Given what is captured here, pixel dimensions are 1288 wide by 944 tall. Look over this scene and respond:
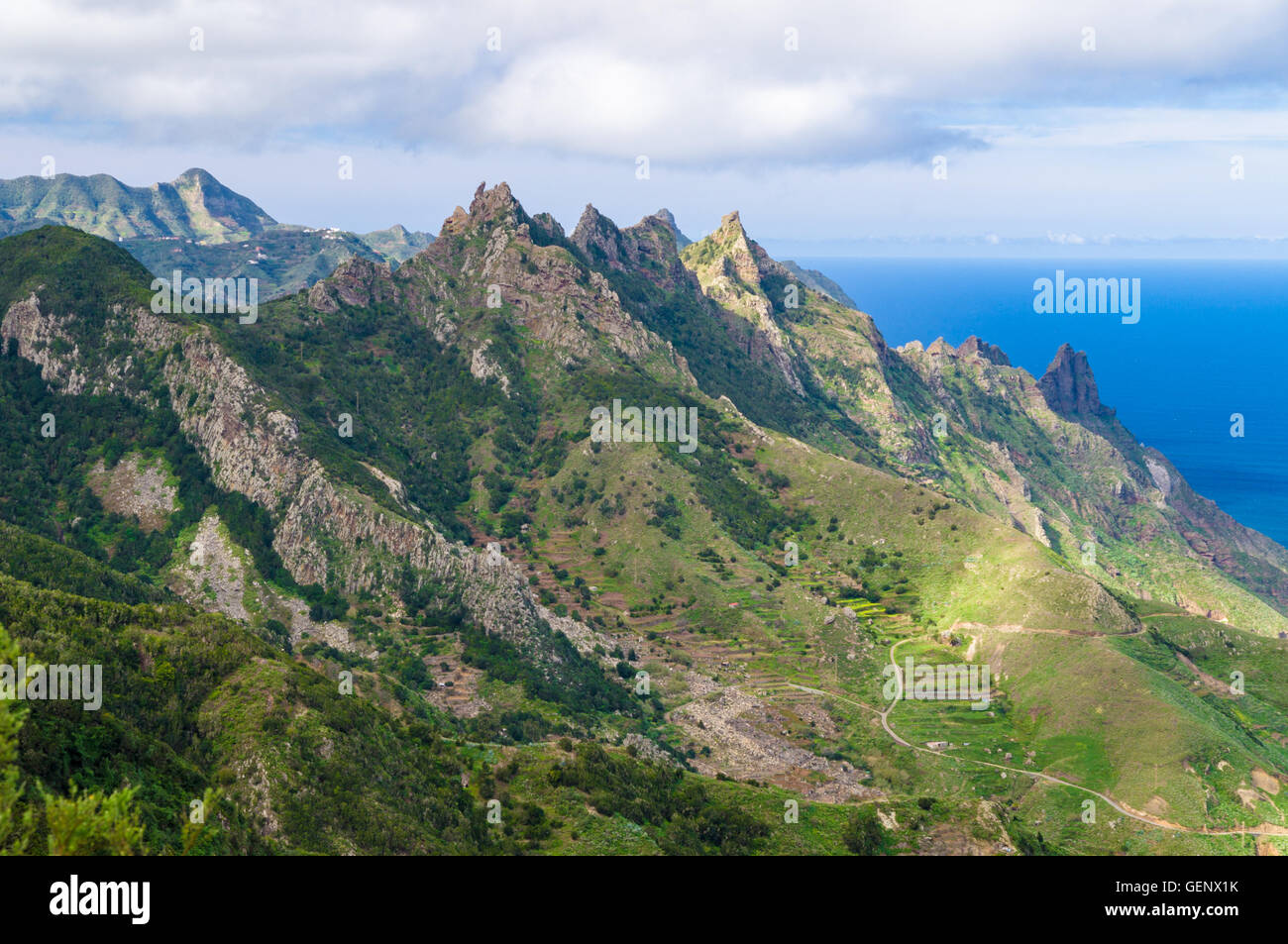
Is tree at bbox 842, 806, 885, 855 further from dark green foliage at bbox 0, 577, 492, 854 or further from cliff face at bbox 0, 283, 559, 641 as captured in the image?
cliff face at bbox 0, 283, 559, 641

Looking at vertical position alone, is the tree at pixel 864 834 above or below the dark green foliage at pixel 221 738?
below

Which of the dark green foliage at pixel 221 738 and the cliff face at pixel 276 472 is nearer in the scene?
the dark green foliage at pixel 221 738

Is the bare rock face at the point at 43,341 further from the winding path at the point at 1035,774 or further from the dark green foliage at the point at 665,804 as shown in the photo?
the winding path at the point at 1035,774

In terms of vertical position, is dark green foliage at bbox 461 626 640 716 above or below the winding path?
Result: above

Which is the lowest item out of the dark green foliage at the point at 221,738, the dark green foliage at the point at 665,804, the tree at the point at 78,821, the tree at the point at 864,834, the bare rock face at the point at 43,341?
the tree at the point at 864,834

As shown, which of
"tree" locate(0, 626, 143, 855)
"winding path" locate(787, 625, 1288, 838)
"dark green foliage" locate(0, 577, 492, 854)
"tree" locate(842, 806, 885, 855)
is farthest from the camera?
"winding path" locate(787, 625, 1288, 838)

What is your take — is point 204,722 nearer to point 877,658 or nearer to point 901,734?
point 901,734

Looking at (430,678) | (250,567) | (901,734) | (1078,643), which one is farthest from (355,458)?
(1078,643)

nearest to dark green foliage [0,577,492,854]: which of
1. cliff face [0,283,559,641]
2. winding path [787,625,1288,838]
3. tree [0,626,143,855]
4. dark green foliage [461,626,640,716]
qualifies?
tree [0,626,143,855]

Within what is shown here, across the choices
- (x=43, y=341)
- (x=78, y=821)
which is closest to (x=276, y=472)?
(x=43, y=341)

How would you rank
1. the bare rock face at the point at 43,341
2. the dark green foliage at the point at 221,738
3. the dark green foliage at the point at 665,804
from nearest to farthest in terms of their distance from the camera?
the dark green foliage at the point at 221,738, the dark green foliage at the point at 665,804, the bare rock face at the point at 43,341

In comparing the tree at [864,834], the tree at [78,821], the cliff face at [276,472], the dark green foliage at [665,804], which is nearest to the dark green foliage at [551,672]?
the cliff face at [276,472]

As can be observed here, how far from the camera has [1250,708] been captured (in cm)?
15512

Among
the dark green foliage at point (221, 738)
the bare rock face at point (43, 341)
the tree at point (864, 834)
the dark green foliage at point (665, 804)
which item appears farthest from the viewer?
the bare rock face at point (43, 341)
